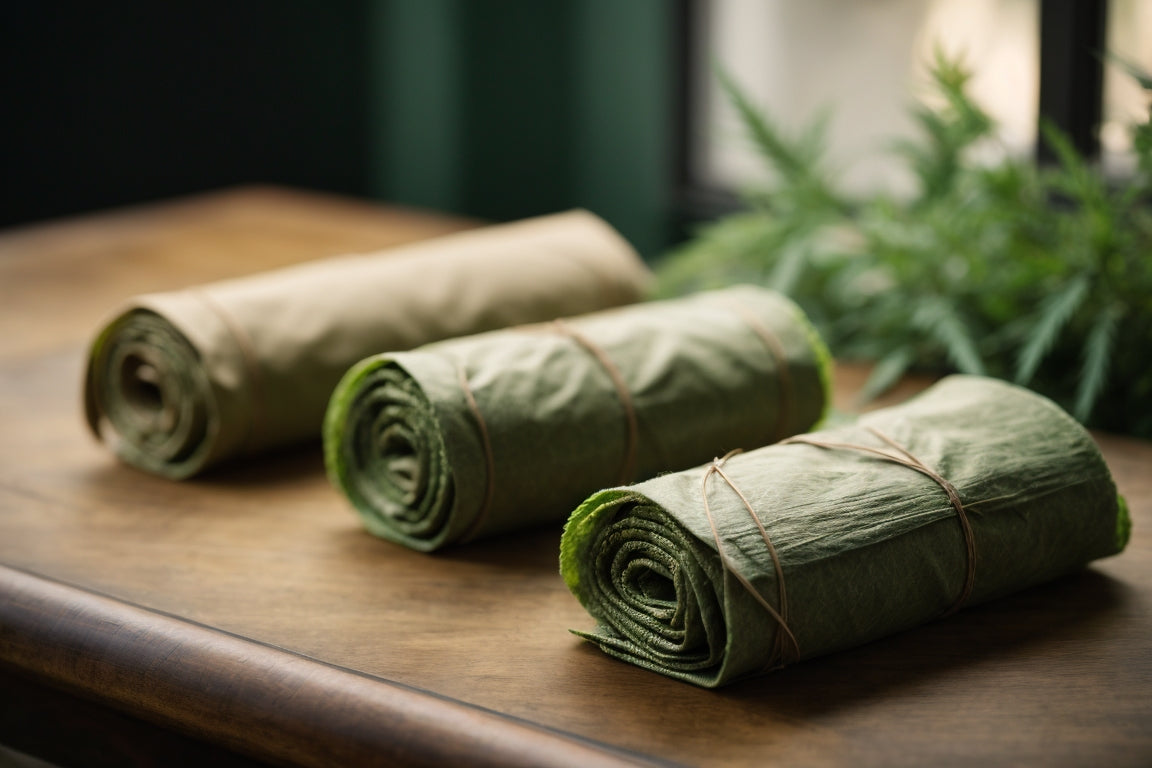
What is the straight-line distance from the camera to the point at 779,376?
1215 millimetres

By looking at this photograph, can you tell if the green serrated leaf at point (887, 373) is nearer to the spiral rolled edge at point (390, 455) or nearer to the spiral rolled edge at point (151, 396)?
the spiral rolled edge at point (390, 455)

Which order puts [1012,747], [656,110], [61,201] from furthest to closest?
1. [61,201]
2. [656,110]
3. [1012,747]

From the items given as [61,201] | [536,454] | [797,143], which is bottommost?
[61,201]

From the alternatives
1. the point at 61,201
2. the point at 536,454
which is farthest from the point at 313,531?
the point at 61,201

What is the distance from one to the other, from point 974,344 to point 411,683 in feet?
2.74

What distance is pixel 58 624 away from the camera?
1013 mm

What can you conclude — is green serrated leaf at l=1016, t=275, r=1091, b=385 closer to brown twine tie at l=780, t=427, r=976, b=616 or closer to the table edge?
brown twine tie at l=780, t=427, r=976, b=616

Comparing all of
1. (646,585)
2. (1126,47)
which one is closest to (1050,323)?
(646,585)

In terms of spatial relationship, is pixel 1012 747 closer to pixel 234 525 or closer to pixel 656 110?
pixel 234 525

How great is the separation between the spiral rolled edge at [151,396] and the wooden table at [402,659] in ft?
0.10

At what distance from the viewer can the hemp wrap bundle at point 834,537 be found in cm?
86

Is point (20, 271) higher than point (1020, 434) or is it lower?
lower

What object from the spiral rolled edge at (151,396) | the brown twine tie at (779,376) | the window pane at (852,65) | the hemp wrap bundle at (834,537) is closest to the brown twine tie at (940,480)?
the hemp wrap bundle at (834,537)

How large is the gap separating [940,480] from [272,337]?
2.19 feet
